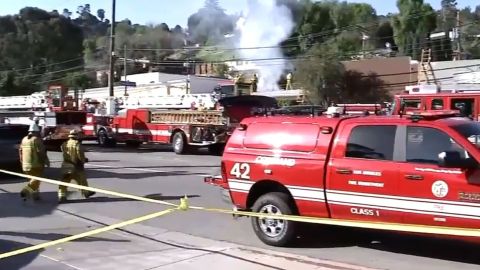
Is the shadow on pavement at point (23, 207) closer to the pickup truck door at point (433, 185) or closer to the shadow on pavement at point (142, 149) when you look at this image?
the pickup truck door at point (433, 185)

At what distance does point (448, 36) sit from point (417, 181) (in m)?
66.6

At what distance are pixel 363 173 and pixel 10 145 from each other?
39.0 ft

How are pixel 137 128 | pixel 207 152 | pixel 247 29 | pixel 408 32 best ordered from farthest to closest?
pixel 408 32
pixel 247 29
pixel 137 128
pixel 207 152

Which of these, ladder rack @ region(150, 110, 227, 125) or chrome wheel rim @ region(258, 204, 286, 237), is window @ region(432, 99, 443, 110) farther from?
chrome wheel rim @ region(258, 204, 286, 237)

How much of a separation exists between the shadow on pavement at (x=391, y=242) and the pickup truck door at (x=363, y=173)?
637 mm

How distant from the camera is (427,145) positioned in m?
7.16

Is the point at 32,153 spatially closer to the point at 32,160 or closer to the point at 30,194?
the point at 32,160

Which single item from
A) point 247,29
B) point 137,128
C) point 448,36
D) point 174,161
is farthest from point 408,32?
point 174,161

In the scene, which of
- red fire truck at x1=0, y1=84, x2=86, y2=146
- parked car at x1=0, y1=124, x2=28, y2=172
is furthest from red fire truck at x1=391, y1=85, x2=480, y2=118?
red fire truck at x1=0, y1=84, x2=86, y2=146

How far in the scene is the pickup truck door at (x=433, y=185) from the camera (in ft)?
21.9

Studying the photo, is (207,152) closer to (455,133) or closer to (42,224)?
(42,224)

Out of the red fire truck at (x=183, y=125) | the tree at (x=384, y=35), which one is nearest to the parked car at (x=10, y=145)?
the red fire truck at (x=183, y=125)

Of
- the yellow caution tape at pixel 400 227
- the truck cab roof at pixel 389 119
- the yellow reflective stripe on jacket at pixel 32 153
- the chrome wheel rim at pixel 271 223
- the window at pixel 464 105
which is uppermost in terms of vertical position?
the window at pixel 464 105

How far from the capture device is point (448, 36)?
69.5m
